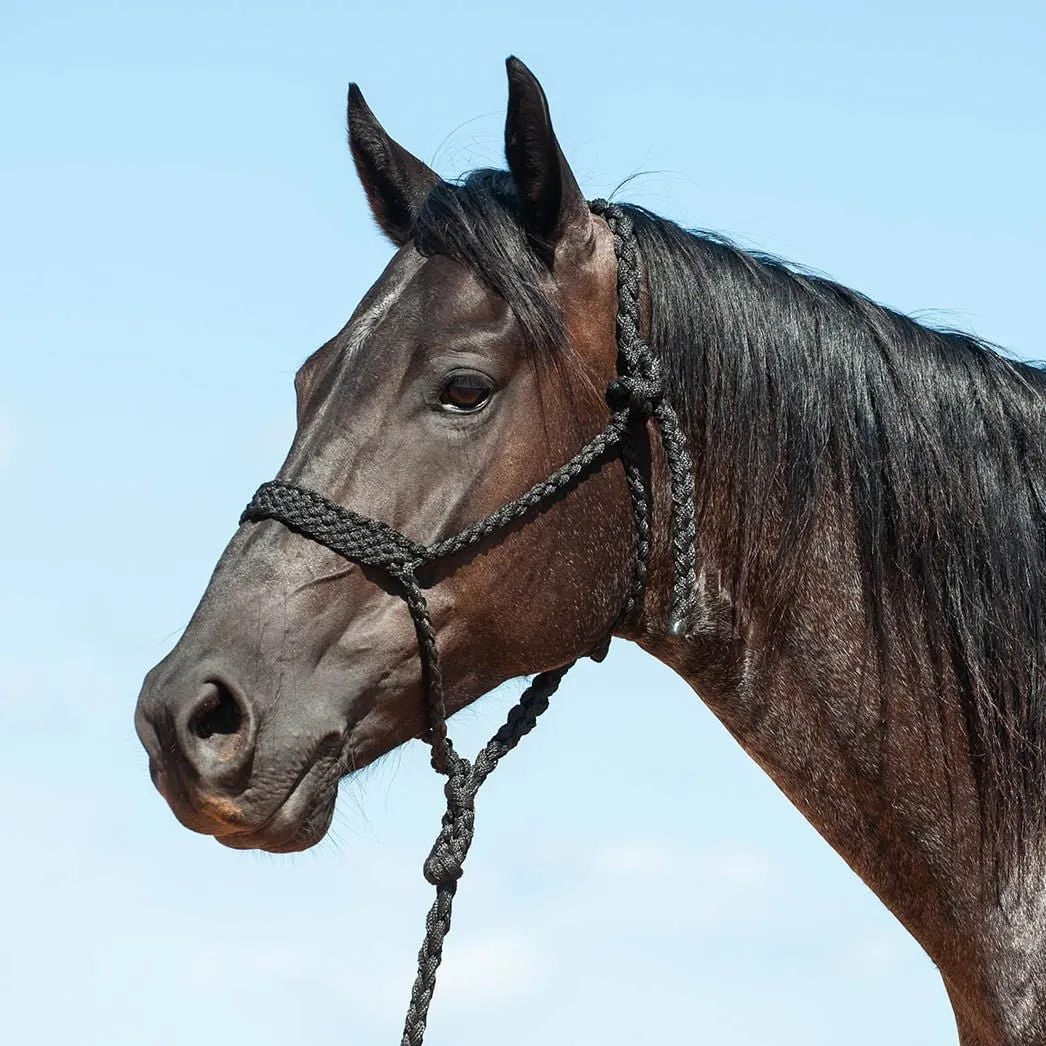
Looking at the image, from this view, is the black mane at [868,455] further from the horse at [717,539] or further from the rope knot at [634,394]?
the rope knot at [634,394]

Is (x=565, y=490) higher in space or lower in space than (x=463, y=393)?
lower

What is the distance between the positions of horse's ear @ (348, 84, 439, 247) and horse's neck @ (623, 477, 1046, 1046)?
4.44 feet

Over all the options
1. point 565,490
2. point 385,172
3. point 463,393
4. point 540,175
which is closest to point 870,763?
point 565,490

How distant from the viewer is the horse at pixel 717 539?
4195mm

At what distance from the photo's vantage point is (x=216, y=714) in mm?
3984

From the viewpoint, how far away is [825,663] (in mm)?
4488

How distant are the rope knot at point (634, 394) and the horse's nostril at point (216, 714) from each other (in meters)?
1.35

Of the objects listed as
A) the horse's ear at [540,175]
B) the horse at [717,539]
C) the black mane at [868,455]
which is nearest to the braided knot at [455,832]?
the horse at [717,539]

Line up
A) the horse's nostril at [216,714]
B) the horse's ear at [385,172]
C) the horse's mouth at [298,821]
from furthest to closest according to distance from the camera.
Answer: the horse's ear at [385,172] → the horse's mouth at [298,821] → the horse's nostril at [216,714]

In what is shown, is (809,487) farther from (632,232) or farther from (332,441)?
(332,441)

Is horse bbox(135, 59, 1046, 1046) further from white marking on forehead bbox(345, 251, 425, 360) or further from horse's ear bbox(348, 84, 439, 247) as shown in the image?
horse's ear bbox(348, 84, 439, 247)

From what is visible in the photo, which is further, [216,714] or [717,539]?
[717,539]

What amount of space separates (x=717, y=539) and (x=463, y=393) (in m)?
0.85

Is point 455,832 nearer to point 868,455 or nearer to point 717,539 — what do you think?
point 717,539
